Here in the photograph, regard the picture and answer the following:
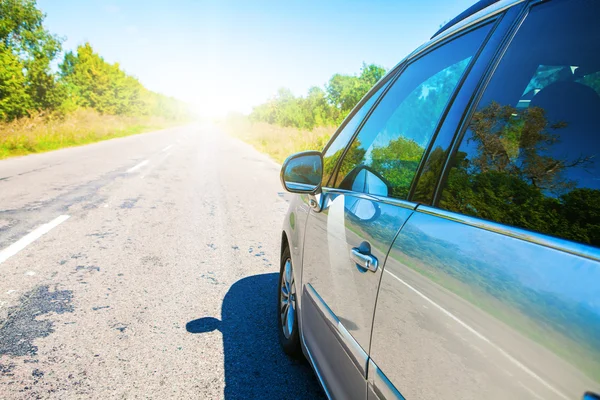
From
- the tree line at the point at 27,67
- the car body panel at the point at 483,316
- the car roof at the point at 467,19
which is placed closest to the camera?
the car body panel at the point at 483,316

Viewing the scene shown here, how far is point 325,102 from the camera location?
33.5m

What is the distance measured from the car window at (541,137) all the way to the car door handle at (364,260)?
0.97 feet

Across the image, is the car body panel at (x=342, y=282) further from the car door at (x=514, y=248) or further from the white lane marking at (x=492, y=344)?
the white lane marking at (x=492, y=344)

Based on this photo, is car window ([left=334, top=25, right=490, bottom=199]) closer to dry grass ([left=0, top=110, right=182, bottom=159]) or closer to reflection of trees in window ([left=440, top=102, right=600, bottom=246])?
reflection of trees in window ([left=440, top=102, right=600, bottom=246])

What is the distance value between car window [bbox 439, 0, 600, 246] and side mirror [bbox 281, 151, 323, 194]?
1.01m

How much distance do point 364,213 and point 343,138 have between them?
962 millimetres

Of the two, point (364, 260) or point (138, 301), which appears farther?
point (138, 301)

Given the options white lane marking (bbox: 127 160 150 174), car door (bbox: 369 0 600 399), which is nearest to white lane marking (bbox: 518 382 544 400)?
car door (bbox: 369 0 600 399)

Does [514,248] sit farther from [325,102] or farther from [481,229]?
[325,102]

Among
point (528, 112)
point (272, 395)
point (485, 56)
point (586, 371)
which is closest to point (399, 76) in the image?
point (485, 56)

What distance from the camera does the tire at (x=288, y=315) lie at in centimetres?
240

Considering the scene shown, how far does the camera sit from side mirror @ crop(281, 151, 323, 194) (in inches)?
82.6

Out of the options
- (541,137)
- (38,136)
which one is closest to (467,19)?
(541,137)

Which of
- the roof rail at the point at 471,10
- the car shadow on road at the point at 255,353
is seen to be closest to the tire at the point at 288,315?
the car shadow on road at the point at 255,353
